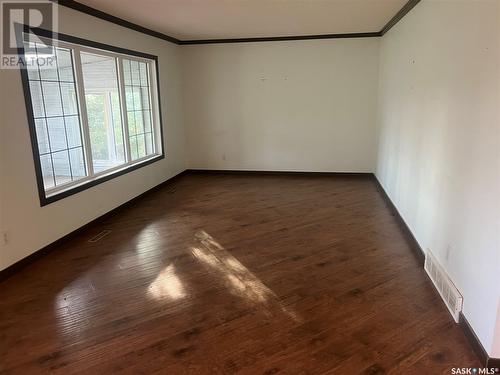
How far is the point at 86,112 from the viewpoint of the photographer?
413cm

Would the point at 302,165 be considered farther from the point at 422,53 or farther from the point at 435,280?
the point at 435,280

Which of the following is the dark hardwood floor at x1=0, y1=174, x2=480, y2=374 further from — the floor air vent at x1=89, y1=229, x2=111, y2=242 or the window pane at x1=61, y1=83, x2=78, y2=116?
the window pane at x1=61, y1=83, x2=78, y2=116

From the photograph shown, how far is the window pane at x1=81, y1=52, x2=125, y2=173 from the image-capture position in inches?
176

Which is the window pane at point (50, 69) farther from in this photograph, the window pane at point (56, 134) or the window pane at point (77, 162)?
the window pane at point (77, 162)

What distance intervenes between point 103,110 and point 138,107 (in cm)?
73

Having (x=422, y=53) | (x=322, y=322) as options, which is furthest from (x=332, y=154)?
(x=322, y=322)

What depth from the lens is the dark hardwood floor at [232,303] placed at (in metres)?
2.14

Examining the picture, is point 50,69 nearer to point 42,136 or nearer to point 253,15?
point 42,136

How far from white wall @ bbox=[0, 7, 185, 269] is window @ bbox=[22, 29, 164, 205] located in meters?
0.10

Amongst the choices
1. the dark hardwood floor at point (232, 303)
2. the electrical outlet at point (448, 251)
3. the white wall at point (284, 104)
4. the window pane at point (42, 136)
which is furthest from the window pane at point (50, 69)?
the electrical outlet at point (448, 251)

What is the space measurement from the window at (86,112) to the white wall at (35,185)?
97 mm

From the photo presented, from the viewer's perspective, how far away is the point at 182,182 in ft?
21.4

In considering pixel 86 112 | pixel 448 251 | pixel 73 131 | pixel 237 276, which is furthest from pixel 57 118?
pixel 448 251

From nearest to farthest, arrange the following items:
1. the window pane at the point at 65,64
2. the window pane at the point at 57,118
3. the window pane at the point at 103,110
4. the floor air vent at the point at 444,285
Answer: the floor air vent at the point at 444,285 < the window pane at the point at 57,118 < the window pane at the point at 65,64 < the window pane at the point at 103,110
